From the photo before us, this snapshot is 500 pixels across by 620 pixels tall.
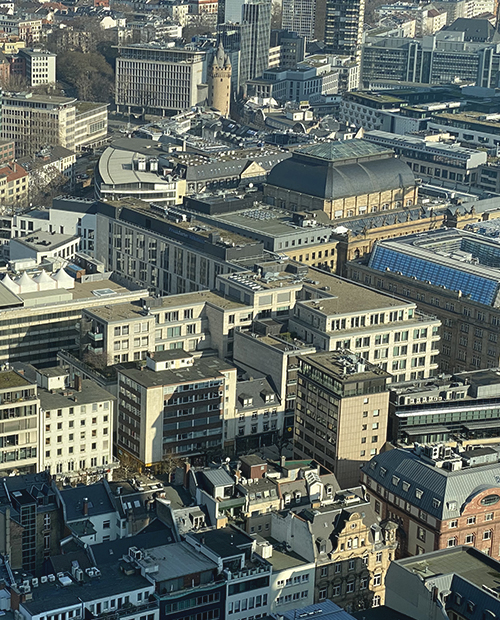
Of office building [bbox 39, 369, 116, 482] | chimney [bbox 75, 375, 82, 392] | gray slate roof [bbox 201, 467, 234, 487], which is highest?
gray slate roof [bbox 201, 467, 234, 487]

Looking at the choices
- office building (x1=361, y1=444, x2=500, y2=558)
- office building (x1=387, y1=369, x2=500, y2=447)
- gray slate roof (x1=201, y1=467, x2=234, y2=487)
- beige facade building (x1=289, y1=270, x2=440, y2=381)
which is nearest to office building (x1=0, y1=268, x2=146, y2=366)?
beige facade building (x1=289, y1=270, x2=440, y2=381)

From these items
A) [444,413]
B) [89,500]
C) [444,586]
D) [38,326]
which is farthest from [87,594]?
[38,326]

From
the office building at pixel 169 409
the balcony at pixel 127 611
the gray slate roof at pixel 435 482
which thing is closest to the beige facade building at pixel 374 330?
the office building at pixel 169 409

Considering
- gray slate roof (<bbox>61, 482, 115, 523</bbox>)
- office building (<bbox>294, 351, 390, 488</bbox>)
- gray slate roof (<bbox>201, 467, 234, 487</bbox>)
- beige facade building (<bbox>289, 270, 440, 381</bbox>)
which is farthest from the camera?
beige facade building (<bbox>289, 270, 440, 381</bbox>)

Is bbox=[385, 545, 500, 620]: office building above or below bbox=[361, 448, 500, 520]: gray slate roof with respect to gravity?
below

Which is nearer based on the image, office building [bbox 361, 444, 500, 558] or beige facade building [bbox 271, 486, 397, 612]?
beige facade building [bbox 271, 486, 397, 612]

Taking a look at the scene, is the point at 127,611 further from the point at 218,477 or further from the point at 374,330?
the point at 374,330

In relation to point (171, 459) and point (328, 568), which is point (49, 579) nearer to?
point (328, 568)

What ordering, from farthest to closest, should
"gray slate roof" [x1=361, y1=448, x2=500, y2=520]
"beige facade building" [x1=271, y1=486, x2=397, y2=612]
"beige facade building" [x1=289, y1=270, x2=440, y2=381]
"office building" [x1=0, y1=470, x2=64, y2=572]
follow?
"beige facade building" [x1=289, y1=270, x2=440, y2=381] → "gray slate roof" [x1=361, y1=448, x2=500, y2=520] → "office building" [x1=0, y1=470, x2=64, y2=572] → "beige facade building" [x1=271, y1=486, x2=397, y2=612]

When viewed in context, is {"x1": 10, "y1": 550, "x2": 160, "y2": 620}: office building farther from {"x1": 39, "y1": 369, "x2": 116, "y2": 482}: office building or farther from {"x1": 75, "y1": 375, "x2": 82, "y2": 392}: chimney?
{"x1": 75, "y1": 375, "x2": 82, "y2": 392}: chimney
